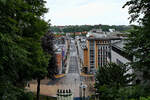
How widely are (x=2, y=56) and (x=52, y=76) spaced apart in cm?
1895

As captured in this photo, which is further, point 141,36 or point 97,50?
point 97,50

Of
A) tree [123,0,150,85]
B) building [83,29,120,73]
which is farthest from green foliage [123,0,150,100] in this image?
building [83,29,120,73]

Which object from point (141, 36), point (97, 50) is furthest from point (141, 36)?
point (97, 50)

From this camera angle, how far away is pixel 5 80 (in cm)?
843

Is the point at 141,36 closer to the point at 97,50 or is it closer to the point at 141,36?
the point at 141,36

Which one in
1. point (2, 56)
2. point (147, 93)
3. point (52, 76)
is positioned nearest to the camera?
point (147, 93)

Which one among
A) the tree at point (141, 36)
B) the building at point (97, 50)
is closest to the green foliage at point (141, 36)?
the tree at point (141, 36)

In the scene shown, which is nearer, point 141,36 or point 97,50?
point 141,36

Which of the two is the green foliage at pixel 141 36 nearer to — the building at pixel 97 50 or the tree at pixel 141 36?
the tree at pixel 141 36

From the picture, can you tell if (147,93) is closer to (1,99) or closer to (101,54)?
(1,99)

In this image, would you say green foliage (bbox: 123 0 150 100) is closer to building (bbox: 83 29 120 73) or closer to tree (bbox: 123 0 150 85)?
tree (bbox: 123 0 150 85)

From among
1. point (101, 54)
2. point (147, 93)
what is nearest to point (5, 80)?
point (147, 93)

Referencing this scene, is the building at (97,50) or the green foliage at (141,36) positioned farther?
the building at (97,50)

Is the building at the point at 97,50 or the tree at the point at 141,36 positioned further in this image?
the building at the point at 97,50
